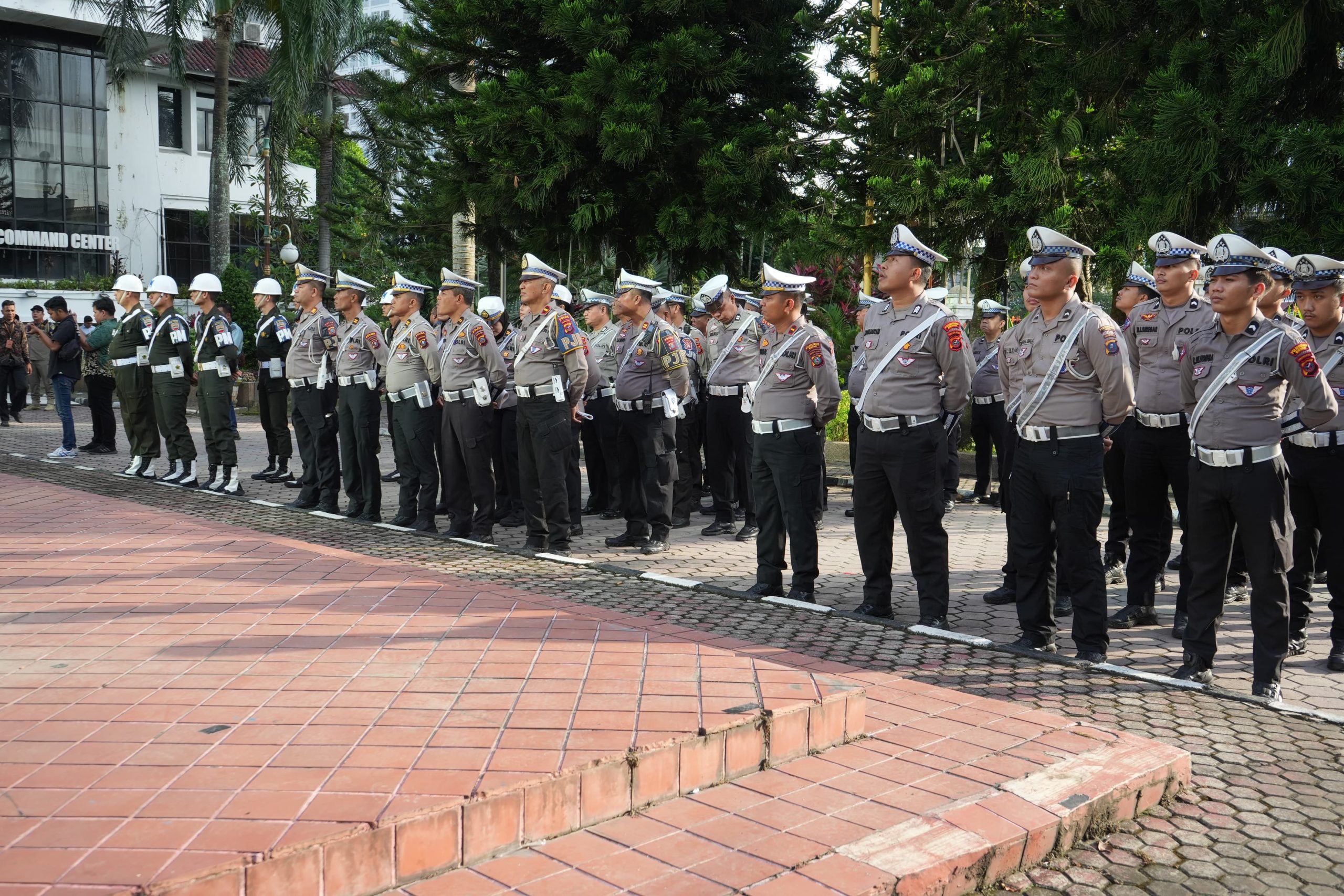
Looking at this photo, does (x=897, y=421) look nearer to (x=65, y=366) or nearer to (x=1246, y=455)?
(x=1246, y=455)

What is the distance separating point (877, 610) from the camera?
6.89 meters

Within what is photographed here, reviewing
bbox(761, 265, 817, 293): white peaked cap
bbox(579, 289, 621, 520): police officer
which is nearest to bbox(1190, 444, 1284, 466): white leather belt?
bbox(761, 265, 817, 293): white peaked cap

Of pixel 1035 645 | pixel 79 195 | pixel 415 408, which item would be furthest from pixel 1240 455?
pixel 79 195

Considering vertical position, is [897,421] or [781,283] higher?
[781,283]

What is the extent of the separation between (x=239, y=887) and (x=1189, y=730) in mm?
3805

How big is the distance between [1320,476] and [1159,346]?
1.29 meters

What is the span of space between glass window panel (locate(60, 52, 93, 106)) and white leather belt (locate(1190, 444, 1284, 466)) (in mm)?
40851

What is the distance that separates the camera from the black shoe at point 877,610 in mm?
6879

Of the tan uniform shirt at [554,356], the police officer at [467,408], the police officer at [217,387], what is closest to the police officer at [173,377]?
the police officer at [217,387]

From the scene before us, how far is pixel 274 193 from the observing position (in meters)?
38.2

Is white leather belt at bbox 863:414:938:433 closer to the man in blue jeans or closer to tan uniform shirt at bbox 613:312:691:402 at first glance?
tan uniform shirt at bbox 613:312:691:402

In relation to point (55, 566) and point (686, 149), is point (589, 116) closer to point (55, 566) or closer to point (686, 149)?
point (686, 149)

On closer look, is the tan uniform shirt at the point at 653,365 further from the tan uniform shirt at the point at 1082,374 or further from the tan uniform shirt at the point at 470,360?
the tan uniform shirt at the point at 1082,374

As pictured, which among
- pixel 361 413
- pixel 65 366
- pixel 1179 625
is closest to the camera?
pixel 1179 625
